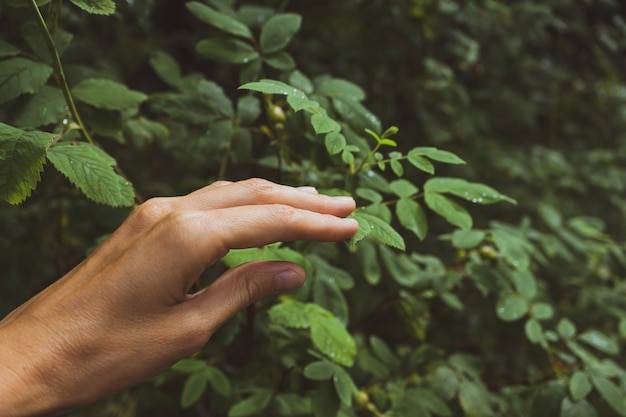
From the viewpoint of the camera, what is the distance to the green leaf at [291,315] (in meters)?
1.15

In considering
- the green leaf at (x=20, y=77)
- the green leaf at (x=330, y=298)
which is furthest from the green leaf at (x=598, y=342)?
the green leaf at (x=20, y=77)

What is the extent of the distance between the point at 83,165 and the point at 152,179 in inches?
44.5

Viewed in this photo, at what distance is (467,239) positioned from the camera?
4.99ft

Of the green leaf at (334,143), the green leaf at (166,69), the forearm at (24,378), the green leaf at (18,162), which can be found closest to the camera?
the forearm at (24,378)

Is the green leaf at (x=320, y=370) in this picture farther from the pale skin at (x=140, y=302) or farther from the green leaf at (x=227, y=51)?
the green leaf at (x=227, y=51)

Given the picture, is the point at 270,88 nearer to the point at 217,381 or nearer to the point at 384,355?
the point at 217,381

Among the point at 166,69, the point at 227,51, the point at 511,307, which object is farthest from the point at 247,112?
the point at 511,307

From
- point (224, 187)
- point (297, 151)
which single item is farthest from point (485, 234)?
point (224, 187)

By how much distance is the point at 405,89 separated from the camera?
2461mm

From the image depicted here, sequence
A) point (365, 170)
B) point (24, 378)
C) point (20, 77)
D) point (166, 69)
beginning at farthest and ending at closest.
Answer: point (166, 69) → point (365, 170) → point (20, 77) → point (24, 378)

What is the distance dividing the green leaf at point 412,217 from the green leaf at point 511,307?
0.50m

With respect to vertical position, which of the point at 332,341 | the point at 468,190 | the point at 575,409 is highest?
the point at 468,190

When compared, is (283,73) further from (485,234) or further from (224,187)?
(485,234)

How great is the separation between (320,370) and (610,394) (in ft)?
2.68
